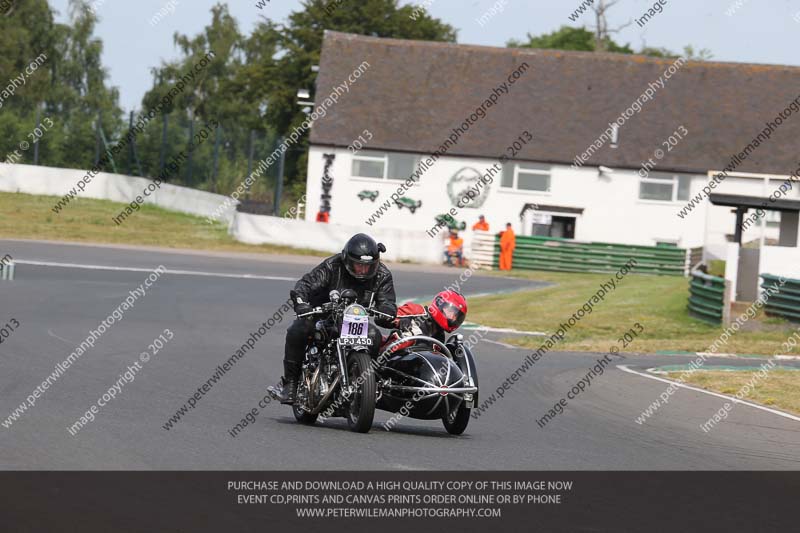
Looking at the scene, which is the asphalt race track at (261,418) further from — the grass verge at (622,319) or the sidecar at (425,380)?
the grass verge at (622,319)

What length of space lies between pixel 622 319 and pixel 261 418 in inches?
656

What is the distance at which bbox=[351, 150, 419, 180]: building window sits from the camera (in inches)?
1956

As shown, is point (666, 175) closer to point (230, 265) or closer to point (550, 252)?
point (550, 252)

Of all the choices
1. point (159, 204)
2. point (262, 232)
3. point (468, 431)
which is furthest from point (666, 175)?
point (468, 431)

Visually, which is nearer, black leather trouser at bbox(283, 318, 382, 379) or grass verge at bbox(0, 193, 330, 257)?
black leather trouser at bbox(283, 318, 382, 379)

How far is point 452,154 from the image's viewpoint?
49281 mm

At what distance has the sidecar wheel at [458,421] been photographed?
10.4m

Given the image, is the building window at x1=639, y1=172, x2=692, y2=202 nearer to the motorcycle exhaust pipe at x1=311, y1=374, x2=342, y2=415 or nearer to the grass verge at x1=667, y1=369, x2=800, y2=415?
the grass verge at x1=667, y1=369, x2=800, y2=415

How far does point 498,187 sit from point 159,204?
1337 centimetres

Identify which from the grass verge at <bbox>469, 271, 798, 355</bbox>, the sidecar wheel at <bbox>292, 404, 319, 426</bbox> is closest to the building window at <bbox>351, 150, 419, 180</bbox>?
the grass verge at <bbox>469, 271, 798, 355</bbox>

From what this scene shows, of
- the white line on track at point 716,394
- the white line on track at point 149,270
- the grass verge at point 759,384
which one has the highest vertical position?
the white line on track at point 149,270

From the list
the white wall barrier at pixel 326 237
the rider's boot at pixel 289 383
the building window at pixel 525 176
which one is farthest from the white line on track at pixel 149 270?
the rider's boot at pixel 289 383

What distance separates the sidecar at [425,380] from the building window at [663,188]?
4008 cm

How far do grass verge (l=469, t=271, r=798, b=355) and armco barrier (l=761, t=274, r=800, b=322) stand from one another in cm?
22
